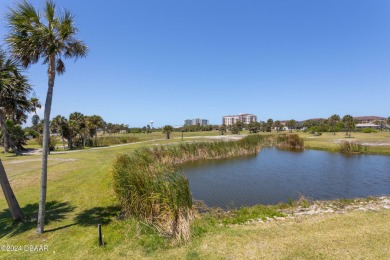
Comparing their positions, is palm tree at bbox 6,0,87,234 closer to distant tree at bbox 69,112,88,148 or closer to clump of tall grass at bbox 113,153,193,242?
clump of tall grass at bbox 113,153,193,242

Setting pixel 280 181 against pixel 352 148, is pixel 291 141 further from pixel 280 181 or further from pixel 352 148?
pixel 280 181

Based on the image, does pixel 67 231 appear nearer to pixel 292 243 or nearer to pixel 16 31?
pixel 16 31

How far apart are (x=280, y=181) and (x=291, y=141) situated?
35.7m

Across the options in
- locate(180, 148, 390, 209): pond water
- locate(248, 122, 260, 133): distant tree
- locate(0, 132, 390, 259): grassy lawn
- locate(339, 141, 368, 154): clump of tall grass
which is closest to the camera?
locate(0, 132, 390, 259): grassy lawn

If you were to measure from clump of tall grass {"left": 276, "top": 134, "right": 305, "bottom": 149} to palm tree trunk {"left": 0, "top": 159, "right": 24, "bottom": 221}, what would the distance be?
174 feet

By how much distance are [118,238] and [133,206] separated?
210 cm

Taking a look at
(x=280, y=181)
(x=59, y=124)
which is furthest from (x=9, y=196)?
(x=59, y=124)

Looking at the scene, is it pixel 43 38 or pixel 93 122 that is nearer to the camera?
pixel 43 38

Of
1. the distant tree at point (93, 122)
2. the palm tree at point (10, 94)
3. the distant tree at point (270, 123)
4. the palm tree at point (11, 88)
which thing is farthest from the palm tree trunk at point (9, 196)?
the distant tree at point (270, 123)

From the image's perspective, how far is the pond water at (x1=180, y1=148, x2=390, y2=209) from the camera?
57.1 ft

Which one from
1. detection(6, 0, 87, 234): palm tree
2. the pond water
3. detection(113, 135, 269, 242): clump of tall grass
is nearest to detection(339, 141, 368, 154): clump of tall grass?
the pond water

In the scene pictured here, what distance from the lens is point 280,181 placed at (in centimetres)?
2253

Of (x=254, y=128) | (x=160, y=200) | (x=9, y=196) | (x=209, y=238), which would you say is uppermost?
(x=254, y=128)

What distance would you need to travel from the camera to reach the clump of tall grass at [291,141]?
171ft
